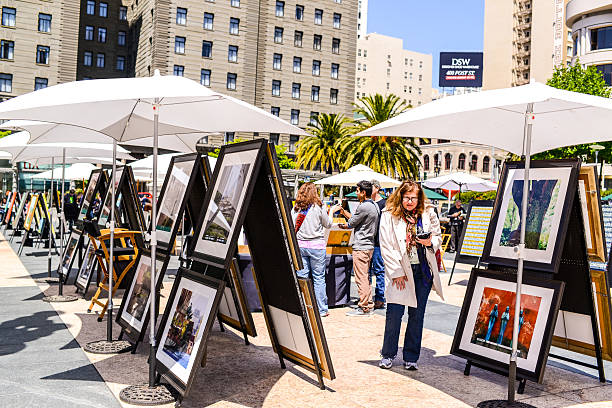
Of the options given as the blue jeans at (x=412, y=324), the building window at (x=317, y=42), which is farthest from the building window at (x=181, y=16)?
the blue jeans at (x=412, y=324)

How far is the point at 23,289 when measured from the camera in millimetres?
9844

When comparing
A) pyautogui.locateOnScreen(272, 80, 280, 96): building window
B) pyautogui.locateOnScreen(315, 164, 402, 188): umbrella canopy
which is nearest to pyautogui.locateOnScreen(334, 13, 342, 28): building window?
pyautogui.locateOnScreen(272, 80, 280, 96): building window

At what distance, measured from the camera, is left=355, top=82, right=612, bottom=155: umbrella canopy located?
15.2 feet

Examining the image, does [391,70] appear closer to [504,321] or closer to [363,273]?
[363,273]

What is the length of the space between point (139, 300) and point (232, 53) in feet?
194

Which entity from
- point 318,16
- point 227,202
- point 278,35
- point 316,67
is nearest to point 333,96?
point 316,67

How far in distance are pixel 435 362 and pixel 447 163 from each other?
3855 inches

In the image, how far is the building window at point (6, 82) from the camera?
5519cm

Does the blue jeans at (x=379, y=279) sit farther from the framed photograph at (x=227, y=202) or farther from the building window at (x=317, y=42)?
the building window at (x=317, y=42)

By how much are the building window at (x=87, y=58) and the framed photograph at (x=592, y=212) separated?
6862 centimetres

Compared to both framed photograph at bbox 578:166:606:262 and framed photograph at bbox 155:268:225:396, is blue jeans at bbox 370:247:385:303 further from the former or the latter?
framed photograph at bbox 155:268:225:396

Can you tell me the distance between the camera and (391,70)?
142m

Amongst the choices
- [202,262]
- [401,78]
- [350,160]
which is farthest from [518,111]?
[401,78]

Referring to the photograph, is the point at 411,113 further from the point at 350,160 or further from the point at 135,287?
the point at 350,160
